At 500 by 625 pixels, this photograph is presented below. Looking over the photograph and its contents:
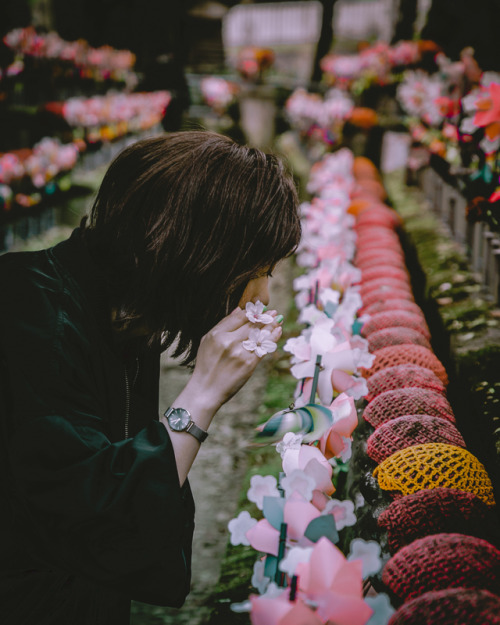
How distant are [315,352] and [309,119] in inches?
339

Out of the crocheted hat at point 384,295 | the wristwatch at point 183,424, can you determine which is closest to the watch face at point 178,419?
the wristwatch at point 183,424

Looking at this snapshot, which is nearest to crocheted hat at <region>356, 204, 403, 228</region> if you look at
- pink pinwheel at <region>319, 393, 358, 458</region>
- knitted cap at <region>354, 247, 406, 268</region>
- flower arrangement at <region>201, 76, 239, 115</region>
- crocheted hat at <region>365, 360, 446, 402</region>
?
knitted cap at <region>354, 247, 406, 268</region>

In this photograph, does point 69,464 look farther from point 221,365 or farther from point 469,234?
point 469,234

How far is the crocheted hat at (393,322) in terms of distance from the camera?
223cm

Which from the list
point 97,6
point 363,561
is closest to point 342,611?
point 363,561

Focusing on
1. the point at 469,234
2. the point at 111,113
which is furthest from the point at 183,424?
the point at 111,113

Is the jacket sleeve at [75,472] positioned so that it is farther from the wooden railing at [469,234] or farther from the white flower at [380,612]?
the wooden railing at [469,234]

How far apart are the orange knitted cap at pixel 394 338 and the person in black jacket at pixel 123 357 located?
842mm

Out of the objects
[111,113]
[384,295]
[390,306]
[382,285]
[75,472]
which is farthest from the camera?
[111,113]

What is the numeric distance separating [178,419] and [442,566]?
0.58 metres

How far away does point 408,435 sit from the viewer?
1.53 metres

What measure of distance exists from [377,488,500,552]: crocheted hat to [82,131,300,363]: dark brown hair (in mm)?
620

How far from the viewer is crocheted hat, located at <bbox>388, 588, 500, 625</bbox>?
3.04 ft

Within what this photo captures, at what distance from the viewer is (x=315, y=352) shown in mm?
1621
